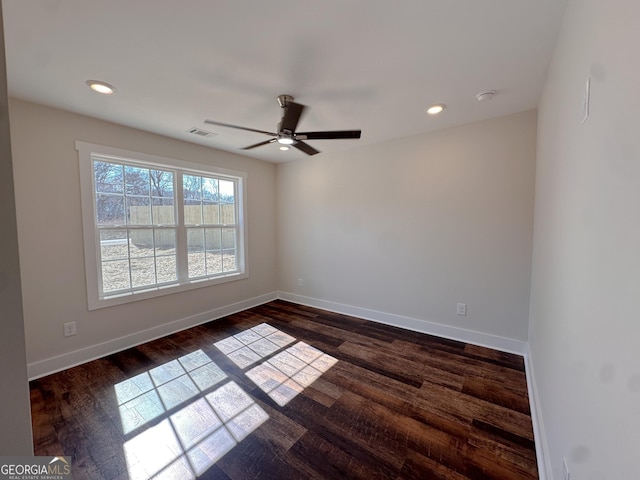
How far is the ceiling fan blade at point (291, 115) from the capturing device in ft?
6.69

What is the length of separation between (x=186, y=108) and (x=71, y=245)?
1726mm

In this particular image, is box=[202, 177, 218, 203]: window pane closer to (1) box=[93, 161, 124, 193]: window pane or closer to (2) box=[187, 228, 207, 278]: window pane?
(2) box=[187, 228, 207, 278]: window pane

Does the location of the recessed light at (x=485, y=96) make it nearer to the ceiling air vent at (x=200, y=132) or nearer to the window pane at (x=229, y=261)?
the ceiling air vent at (x=200, y=132)

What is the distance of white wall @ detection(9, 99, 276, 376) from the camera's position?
2275mm

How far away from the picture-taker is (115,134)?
279 cm

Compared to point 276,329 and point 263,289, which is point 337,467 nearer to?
point 276,329

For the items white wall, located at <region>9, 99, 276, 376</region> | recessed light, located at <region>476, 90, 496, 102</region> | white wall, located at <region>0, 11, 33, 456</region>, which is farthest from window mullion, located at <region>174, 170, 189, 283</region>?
recessed light, located at <region>476, 90, 496, 102</region>

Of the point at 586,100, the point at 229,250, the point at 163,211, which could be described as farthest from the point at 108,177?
the point at 586,100

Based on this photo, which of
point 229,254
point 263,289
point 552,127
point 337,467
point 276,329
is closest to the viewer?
point 337,467

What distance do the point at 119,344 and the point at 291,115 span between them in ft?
9.81

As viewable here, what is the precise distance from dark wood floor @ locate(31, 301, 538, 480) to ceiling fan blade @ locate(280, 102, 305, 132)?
2.20 m

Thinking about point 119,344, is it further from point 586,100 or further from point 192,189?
point 586,100

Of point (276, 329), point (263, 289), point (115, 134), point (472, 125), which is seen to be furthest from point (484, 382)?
point (115, 134)

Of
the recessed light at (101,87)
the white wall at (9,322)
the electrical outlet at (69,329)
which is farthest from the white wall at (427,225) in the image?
the white wall at (9,322)
